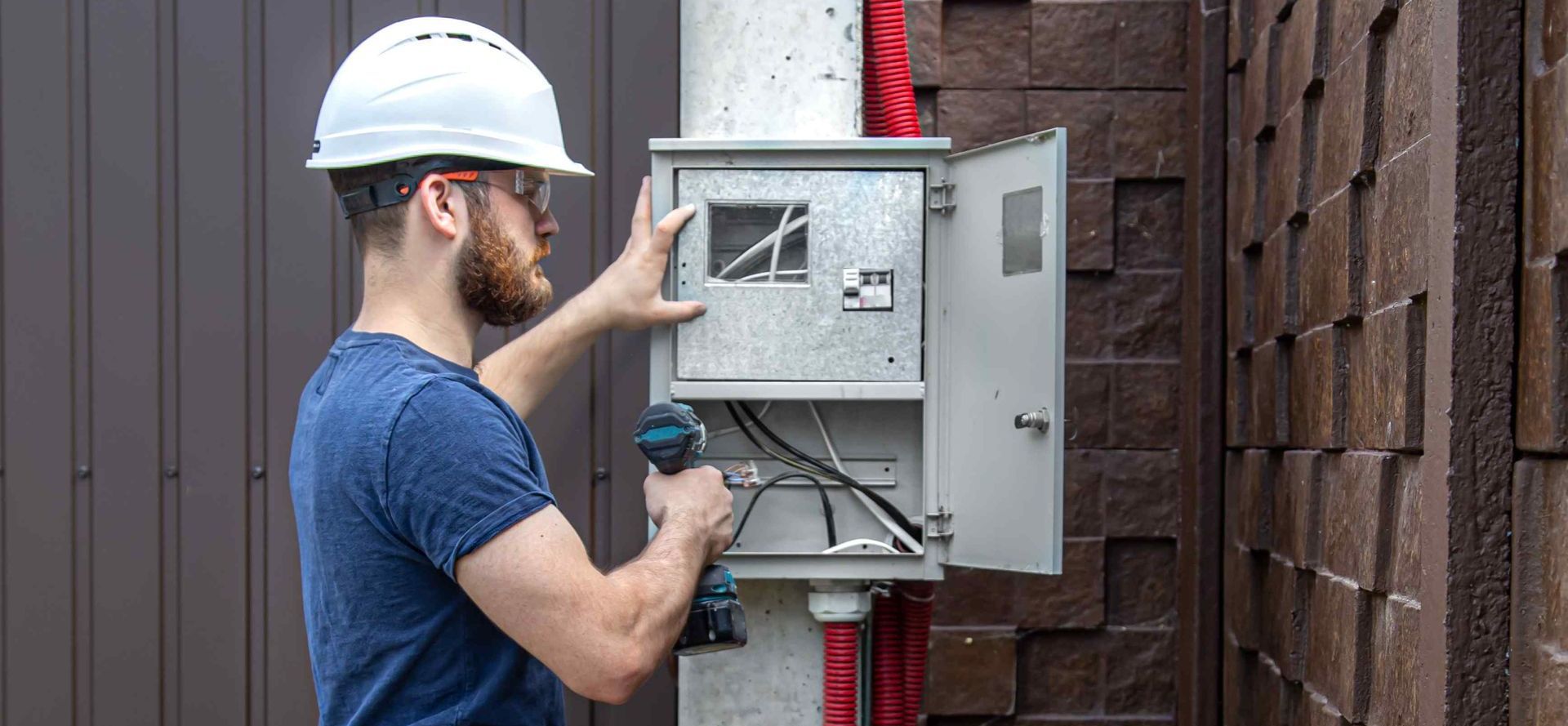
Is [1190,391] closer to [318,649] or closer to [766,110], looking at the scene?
[766,110]

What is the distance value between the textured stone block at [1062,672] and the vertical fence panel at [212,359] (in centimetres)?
200

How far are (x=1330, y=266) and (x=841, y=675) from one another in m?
1.25

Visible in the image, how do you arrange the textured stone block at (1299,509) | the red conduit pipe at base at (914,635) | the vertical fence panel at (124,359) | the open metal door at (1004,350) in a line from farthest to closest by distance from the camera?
the vertical fence panel at (124,359), the red conduit pipe at base at (914,635), the textured stone block at (1299,509), the open metal door at (1004,350)

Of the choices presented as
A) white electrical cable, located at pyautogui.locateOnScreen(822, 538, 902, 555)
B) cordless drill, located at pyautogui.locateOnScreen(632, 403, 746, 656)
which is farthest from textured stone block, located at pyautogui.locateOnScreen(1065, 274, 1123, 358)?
cordless drill, located at pyautogui.locateOnScreen(632, 403, 746, 656)

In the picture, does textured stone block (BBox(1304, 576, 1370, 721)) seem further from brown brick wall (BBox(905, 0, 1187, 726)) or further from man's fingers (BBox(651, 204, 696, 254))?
man's fingers (BBox(651, 204, 696, 254))

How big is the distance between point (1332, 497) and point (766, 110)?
138cm

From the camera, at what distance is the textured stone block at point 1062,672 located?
3676 millimetres

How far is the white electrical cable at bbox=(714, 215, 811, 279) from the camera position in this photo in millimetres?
2682

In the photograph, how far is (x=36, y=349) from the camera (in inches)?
128

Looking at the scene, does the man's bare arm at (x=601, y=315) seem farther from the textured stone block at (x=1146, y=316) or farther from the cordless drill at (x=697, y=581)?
the textured stone block at (x=1146, y=316)

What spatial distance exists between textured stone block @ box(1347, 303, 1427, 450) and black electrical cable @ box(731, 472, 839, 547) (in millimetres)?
999

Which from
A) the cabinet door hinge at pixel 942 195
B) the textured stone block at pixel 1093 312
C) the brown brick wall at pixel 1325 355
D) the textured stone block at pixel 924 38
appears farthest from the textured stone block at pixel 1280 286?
the textured stone block at pixel 924 38

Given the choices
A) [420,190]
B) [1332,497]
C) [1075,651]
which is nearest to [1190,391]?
[1075,651]

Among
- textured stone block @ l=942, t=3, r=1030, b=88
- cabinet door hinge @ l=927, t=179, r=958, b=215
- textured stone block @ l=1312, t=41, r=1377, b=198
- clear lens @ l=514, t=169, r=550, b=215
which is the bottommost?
clear lens @ l=514, t=169, r=550, b=215
